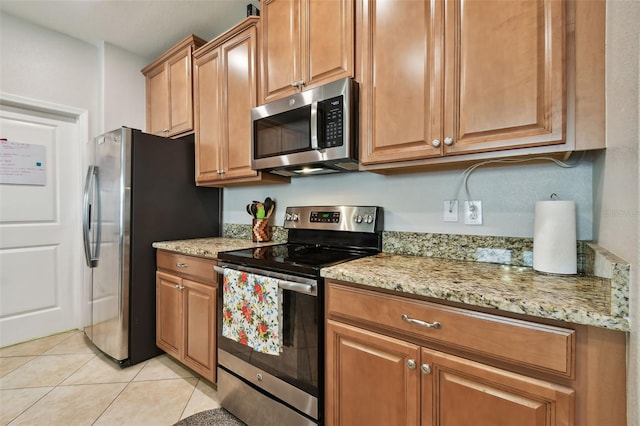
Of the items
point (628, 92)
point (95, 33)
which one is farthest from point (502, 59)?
point (95, 33)

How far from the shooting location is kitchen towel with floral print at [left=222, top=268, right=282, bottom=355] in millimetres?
1299

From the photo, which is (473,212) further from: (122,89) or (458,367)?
(122,89)

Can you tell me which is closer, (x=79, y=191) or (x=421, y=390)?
(x=421, y=390)

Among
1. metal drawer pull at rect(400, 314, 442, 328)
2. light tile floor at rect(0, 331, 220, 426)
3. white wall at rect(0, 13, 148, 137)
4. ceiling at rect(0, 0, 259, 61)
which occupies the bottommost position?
light tile floor at rect(0, 331, 220, 426)

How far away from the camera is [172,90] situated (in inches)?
100

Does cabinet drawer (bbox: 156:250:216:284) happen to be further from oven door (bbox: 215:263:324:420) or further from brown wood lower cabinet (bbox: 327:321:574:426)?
brown wood lower cabinet (bbox: 327:321:574:426)

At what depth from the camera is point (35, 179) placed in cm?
248

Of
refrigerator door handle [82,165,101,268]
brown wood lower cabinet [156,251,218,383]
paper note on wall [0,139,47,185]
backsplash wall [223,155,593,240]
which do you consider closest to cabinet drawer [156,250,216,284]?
brown wood lower cabinet [156,251,218,383]

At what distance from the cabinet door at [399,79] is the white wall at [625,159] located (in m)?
0.52

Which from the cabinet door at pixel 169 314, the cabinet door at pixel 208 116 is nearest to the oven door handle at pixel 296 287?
the cabinet door at pixel 169 314

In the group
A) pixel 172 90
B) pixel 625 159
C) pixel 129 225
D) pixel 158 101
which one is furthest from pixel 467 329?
pixel 158 101

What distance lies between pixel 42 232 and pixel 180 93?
1.74 metres

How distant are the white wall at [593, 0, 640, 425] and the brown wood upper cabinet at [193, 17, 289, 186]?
1.69 meters

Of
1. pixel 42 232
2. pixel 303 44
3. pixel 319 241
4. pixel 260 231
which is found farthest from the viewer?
pixel 42 232
